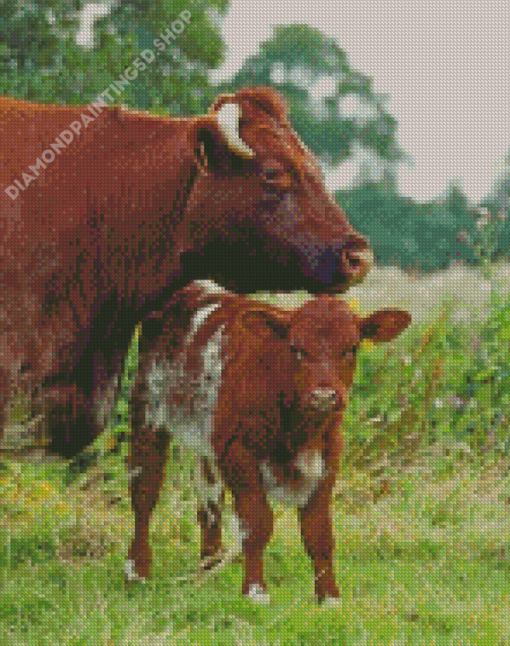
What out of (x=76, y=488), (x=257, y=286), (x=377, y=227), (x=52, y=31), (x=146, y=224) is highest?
(x=52, y=31)

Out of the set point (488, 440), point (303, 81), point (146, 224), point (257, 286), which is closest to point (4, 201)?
point (146, 224)

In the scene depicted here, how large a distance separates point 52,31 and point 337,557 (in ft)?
39.1

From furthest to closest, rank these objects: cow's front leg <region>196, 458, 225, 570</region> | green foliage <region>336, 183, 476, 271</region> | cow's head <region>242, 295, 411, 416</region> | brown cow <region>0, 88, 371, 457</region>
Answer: green foliage <region>336, 183, 476, 271</region>, cow's front leg <region>196, 458, 225, 570</region>, cow's head <region>242, 295, 411, 416</region>, brown cow <region>0, 88, 371, 457</region>

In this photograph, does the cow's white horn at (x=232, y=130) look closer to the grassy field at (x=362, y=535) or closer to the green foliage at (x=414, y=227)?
the grassy field at (x=362, y=535)

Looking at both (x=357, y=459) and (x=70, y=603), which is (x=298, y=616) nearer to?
(x=70, y=603)

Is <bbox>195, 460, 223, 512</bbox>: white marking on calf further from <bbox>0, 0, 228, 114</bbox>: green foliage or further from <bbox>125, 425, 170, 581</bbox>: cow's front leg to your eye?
<bbox>0, 0, 228, 114</bbox>: green foliage

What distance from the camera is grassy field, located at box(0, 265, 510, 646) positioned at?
3537 millimetres

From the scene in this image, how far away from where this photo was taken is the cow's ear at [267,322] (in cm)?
377

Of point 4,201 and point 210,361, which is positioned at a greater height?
point 4,201

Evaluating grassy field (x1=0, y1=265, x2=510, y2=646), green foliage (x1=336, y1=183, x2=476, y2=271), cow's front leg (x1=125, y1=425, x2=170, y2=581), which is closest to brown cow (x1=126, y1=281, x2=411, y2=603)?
cow's front leg (x1=125, y1=425, x2=170, y2=581)

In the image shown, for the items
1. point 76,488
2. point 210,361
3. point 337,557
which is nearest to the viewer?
point 210,361

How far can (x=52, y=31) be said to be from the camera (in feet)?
47.5

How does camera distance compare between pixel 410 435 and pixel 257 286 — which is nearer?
pixel 257 286

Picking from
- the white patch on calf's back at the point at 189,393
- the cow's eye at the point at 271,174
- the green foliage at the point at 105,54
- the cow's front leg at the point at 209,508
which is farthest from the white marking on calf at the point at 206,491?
the green foliage at the point at 105,54
